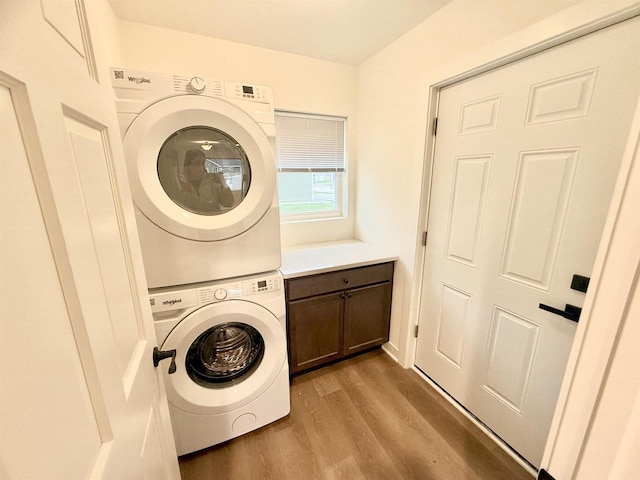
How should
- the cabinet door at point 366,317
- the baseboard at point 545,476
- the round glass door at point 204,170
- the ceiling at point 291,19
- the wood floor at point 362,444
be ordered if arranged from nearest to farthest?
the baseboard at point 545,476
the round glass door at point 204,170
the wood floor at point 362,444
the ceiling at point 291,19
the cabinet door at point 366,317

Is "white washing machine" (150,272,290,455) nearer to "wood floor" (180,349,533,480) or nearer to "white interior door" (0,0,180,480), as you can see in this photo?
"wood floor" (180,349,533,480)

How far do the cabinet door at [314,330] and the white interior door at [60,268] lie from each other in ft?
3.59

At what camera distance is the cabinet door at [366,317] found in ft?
6.05

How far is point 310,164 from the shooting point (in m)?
2.24

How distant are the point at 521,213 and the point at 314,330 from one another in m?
1.35

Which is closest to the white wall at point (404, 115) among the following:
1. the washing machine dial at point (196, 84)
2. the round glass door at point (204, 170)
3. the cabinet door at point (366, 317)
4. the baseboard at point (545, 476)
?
the cabinet door at point (366, 317)

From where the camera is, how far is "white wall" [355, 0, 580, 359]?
120 cm

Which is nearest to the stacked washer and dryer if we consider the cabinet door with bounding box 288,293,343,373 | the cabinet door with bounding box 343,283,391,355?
the cabinet door with bounding box 288,293,343,373

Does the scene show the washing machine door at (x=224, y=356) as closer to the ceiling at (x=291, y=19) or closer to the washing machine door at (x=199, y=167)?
the washing machine door at (x=199, y=167)

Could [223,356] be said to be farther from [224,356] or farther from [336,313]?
[336,313]

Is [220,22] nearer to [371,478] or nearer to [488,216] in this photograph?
[488,216]

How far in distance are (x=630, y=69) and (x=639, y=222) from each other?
999mm

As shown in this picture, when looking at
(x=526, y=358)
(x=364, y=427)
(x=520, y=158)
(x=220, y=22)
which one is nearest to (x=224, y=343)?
(x=364, y=427)

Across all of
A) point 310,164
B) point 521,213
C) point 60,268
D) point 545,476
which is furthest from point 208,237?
point 521,213
